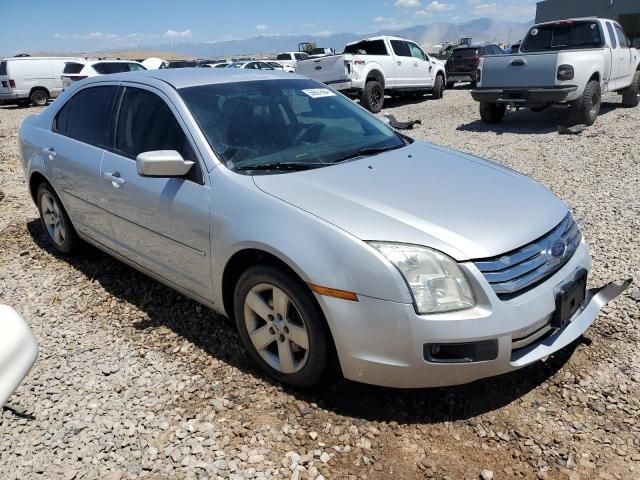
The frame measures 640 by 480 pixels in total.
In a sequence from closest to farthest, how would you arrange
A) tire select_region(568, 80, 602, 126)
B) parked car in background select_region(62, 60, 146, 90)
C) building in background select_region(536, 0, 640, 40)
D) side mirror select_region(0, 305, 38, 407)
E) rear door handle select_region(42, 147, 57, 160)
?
Result: side mirror select_region(0, 305, 38, 407) → rear door handle select_region(42, 147, 57, 160) → tire select_region(568, 80, 602, 126) → parked car in background select_region(62, 60, 146, 90) → building in background select_region(536, 0, 640, 40)

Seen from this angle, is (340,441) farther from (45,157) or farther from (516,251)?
(45,157)

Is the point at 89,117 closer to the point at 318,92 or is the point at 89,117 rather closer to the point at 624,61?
the point at 318,92

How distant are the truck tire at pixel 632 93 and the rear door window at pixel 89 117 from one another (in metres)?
11.4

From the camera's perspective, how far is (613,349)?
305 centimetres

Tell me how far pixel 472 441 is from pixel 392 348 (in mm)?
610

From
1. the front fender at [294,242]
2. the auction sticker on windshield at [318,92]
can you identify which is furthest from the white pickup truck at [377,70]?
the front fender at [294,242]

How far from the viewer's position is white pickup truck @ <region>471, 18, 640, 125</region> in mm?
8828

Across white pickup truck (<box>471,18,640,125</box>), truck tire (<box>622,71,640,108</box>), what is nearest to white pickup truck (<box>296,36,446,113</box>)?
white pickup truck (<box>471,18,640,125</box>)

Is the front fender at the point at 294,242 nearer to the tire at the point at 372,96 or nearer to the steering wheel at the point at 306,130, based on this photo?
the steering wheel at the point at 306,130

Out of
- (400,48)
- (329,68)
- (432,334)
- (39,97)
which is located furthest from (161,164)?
(39,97)

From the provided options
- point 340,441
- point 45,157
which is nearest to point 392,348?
point 340,441

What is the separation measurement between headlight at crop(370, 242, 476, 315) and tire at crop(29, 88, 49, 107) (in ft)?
71.8

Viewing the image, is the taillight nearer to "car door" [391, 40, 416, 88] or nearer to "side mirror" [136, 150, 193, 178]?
"car door" [391, 40, 416, 88]

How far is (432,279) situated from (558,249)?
773 millimetres
